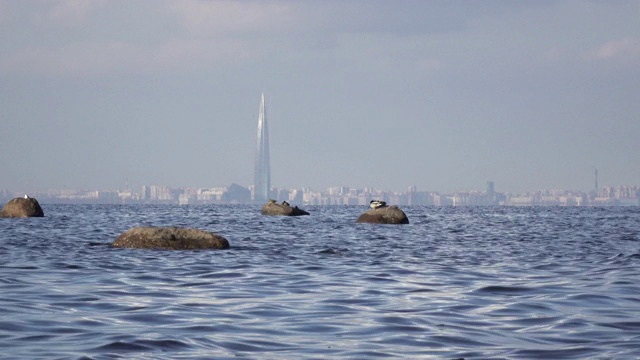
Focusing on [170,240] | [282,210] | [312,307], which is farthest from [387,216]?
[312,307]

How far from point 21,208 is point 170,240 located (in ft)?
123

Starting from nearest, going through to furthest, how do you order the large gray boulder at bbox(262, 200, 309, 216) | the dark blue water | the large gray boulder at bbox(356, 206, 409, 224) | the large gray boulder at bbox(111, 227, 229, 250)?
the dark blue water → the large gray boulder at bbox(111, 227, 229, 250) → the large gray boulder at bbox(356, 206, 409, 224) → the large gray boulder at bbox(262, 200, 309, 216)

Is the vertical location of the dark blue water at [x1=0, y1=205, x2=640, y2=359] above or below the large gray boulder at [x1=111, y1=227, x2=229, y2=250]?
below

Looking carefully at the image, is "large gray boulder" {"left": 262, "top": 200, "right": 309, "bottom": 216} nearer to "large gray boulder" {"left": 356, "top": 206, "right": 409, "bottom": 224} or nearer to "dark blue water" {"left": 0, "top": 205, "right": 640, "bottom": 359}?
"large gray boulder" {"left": 356, "top": 206, "right": 409, "bottom": 224}

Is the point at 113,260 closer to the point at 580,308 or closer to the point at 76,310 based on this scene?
the point at 76,310

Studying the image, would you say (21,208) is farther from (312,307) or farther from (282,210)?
(312,307)

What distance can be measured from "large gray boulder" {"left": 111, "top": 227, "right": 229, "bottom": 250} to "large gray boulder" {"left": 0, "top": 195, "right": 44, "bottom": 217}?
114 ft

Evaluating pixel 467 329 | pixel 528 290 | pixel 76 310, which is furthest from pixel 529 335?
pixel 76 310

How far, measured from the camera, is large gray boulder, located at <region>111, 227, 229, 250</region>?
1052 inches

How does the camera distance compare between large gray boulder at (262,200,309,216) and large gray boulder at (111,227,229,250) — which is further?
large gray boulder at (262,200,309,216)

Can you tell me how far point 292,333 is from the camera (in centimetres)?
1122

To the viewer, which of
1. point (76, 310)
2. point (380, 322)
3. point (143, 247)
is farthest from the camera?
→ point (143, 247)

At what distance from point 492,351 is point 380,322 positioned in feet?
7.52

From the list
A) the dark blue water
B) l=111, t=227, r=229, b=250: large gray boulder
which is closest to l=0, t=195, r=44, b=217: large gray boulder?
l=111, t=227, r=229, b=250: large gray boulder
